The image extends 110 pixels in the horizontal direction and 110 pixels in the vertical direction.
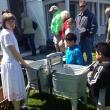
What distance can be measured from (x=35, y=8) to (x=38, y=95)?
6929 millimetres

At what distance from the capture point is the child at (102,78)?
463 cm

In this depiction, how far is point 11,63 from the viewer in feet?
16.7

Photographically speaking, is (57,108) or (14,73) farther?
(57,108)

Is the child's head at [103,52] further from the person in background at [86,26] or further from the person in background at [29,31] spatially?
the person in background at [29,31]

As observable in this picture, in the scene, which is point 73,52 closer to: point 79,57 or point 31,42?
point 79,57

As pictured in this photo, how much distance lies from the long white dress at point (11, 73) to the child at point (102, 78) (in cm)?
111

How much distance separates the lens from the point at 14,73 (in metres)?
5.12

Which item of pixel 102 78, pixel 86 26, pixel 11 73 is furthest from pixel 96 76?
pixel 86 26

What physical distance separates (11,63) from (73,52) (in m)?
1.19

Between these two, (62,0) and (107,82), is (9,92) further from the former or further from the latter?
(62,0)

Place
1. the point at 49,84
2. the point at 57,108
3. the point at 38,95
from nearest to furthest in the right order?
the point at 49,84, the point at 57,108, the point at 38,95

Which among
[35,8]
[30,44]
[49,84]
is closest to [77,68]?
[49,84]

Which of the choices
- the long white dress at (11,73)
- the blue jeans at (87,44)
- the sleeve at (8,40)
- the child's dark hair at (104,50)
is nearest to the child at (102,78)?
the child's dark hair at (104,50)

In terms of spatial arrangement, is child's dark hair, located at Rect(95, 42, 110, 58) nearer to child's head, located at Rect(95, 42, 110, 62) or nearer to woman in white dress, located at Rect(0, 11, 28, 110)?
child's head, located at Rect(95, 42, 110, 62)
